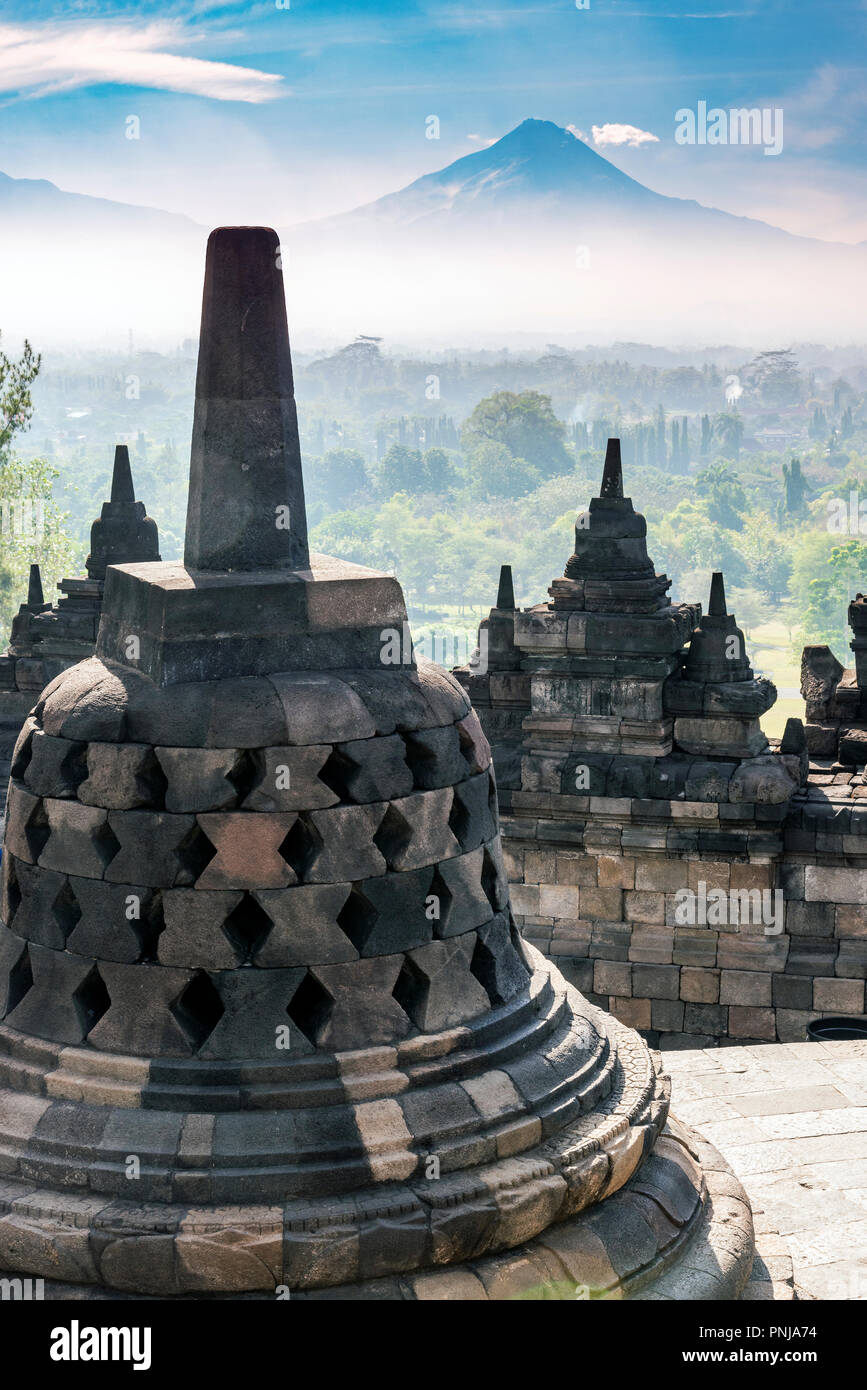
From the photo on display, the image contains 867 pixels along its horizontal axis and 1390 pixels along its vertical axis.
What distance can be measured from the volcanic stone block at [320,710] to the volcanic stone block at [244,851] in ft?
1.02

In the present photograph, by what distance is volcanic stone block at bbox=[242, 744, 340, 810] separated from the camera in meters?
5.35

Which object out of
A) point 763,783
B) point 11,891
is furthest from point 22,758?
point 763,783

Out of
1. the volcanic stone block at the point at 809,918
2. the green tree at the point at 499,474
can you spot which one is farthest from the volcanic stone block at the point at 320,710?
the green tree at the point at 499,474

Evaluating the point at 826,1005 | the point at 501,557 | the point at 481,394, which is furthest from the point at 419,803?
the point at 481,394

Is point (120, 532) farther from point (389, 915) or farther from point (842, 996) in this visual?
point (389, 915)

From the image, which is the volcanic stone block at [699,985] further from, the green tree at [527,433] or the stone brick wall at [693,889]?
the green tree at [527,433]

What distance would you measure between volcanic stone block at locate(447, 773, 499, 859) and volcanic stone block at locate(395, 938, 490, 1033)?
0.39 metres

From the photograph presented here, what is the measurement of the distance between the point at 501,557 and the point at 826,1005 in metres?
100

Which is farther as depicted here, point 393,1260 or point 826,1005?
point 826,1005

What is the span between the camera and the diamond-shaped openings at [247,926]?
5355mm

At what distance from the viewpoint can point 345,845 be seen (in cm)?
543

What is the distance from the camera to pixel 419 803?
561 cm
